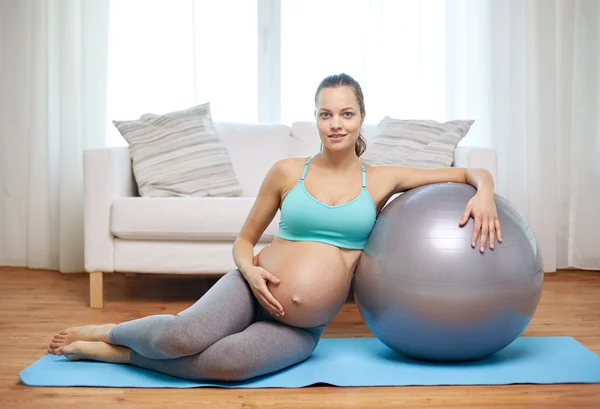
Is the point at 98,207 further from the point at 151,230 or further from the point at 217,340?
the point at 217,340

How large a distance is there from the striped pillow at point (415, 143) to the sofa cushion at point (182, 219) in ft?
2.34

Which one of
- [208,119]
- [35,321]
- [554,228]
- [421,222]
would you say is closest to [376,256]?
[421,222]

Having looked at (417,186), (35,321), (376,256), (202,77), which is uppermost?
(202,77)

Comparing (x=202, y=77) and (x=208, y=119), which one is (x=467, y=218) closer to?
(x=208, y=119)

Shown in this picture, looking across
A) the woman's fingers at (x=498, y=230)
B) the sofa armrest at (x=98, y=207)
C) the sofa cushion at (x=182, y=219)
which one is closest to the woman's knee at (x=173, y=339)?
the woman's fingers at (x=498, y=230)

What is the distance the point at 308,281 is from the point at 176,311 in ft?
4.10

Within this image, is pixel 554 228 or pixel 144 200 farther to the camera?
pixel 554 228

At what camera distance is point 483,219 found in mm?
2316

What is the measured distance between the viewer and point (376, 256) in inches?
95.4

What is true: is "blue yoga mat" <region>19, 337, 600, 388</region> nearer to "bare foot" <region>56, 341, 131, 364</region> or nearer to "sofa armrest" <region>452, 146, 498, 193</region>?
"bare foot" <region>56, 341, 131, 364</region>

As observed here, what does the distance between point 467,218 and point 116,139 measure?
2901mm

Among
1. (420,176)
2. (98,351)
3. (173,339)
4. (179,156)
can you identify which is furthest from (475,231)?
(179,156)

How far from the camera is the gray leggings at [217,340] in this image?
2301 mm

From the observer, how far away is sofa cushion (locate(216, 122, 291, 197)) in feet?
13.8
